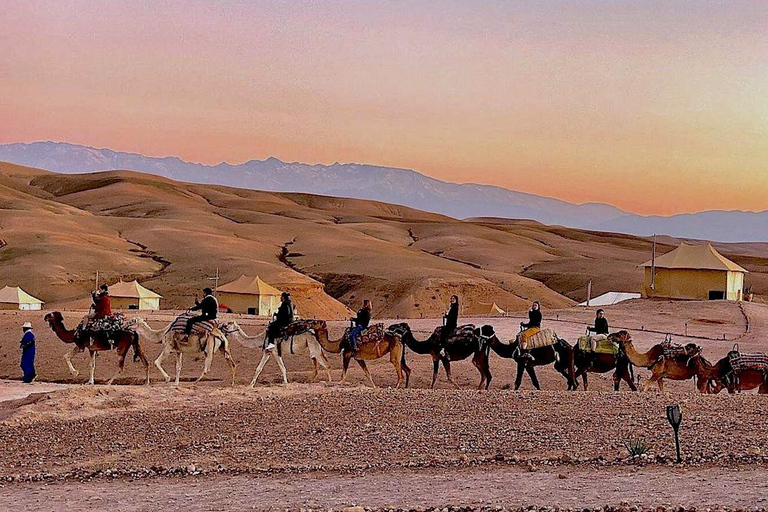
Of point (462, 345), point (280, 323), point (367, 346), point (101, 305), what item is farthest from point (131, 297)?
point (462, 345)

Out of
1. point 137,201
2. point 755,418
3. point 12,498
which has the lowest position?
point 12,498

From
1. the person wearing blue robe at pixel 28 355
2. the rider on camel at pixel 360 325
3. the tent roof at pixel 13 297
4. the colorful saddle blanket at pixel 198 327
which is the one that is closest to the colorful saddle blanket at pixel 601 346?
the rider on camel at pixel 360 325

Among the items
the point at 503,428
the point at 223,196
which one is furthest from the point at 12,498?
the point at 223,196

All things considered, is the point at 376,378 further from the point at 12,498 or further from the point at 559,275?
the point at 559,275

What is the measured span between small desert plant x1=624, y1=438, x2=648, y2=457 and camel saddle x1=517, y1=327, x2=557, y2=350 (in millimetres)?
7525

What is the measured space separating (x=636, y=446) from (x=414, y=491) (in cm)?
305

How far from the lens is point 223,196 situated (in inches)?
7672

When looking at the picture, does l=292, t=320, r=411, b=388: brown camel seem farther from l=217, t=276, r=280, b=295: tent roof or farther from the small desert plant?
l=217, t=276, r=280, b=295: tent roof

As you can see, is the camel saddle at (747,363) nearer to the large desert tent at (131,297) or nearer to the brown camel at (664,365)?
the brown camel at (664,365)

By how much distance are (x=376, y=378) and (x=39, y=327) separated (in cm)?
1511

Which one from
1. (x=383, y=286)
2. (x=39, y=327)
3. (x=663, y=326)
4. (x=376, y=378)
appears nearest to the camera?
(x=376, y=378)

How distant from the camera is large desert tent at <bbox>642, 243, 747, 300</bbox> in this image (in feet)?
160

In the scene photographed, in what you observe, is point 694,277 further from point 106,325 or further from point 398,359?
point 106,325

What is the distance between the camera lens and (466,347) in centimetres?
2103
